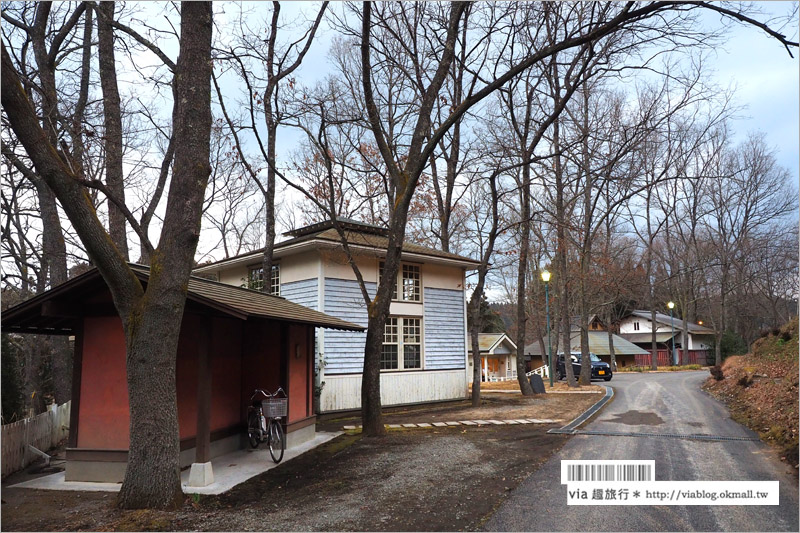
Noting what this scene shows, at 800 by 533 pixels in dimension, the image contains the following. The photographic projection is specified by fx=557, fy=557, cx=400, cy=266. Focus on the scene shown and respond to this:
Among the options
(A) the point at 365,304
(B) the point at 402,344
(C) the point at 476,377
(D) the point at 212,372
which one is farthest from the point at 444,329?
(D) the point at 212,372

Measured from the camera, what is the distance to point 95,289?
8422mm

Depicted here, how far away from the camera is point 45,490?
303 inches

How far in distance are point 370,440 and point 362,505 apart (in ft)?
15.6

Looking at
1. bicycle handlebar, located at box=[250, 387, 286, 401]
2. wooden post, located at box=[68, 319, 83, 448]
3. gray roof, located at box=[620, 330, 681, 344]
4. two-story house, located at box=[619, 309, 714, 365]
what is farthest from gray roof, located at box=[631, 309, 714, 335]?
wooden post, located at box=[68, 319, 83, 448]

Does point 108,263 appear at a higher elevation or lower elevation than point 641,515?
higher

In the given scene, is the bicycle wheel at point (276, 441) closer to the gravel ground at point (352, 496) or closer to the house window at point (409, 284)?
Result: the gravel ground at point (352, 496)

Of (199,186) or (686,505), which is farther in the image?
(199,186)

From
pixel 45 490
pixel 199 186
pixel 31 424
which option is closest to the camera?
pixel 199 186

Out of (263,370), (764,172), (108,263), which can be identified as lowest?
(263,370)

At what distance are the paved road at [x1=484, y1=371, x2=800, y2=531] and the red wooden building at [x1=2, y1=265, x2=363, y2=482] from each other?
4.50m

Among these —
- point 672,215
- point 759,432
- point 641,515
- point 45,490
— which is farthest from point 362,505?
point 672,215

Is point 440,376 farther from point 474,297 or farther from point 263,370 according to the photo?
point 263,370

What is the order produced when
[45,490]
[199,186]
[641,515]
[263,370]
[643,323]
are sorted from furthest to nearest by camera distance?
1. [643,323]
2. [263,370]
3. [45,490]
4. [199,186]
5. [641,515]

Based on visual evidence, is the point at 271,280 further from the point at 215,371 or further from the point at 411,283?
the point at 215,371
